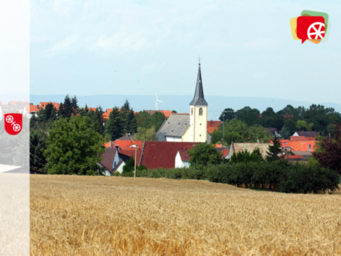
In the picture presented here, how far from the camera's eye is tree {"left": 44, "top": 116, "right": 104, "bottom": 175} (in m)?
58.3

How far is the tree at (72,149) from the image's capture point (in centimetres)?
5831

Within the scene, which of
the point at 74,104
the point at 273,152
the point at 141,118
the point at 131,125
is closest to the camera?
the point at 273,152

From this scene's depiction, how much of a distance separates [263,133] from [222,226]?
6014 inches

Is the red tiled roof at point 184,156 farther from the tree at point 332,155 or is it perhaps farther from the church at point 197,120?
the church at point 197,120

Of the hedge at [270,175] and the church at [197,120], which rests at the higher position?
the church at [197,120]

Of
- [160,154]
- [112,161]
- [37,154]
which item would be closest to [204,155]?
[160,154]

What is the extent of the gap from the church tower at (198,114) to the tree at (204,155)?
62.0m

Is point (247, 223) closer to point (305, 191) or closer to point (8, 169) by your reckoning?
point (305, 191)

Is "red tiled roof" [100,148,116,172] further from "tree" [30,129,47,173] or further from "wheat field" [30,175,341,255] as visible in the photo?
"wheat field" [30,175,341,255]

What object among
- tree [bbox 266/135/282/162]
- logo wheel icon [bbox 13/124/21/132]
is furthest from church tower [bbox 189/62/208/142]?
logo wheel icon [bbox 13/124/21/132]

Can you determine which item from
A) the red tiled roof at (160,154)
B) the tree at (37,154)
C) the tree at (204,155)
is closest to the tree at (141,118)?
the red tiled roof at (160,154)

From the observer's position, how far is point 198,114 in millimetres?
130000

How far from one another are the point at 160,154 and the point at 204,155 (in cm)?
A: 1658

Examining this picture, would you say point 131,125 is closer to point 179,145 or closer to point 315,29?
point 179,145
